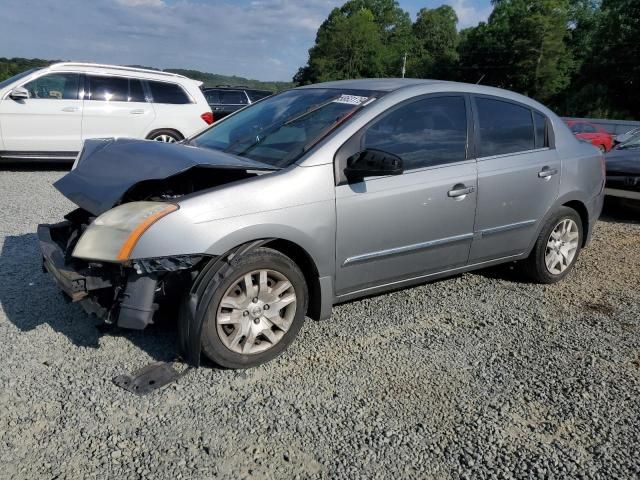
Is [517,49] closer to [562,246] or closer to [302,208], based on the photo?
[562,246]

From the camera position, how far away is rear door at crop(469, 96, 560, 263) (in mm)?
4152

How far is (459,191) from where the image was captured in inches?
155

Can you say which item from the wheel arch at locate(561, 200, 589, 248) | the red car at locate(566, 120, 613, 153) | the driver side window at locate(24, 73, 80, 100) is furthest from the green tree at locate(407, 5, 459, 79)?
the wheel arch at locate(561, 200, 589, 248)

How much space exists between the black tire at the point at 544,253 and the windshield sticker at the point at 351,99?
1.97m

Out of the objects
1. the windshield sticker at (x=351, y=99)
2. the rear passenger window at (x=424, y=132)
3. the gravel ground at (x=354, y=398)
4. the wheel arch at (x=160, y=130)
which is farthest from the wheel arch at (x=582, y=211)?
the wheel arch at (x=160, y=130)

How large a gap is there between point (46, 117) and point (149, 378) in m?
7.58

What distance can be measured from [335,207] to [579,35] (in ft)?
221

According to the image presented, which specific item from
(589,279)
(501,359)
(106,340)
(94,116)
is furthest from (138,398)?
(94,116)

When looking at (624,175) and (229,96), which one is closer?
(624,175)

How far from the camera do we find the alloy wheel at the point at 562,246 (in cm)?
479

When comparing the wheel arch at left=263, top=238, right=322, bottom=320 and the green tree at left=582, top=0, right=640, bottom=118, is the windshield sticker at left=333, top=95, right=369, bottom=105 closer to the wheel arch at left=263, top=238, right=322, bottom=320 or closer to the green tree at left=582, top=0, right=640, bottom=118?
the wheel arch at left=263, top=238, right=322, bottom=320

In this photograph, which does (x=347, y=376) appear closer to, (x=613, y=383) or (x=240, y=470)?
(x=240, y=470)

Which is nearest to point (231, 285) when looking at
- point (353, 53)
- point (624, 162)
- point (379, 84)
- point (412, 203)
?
point (412, 203)

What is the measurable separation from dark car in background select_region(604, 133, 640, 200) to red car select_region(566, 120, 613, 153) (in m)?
9.62
